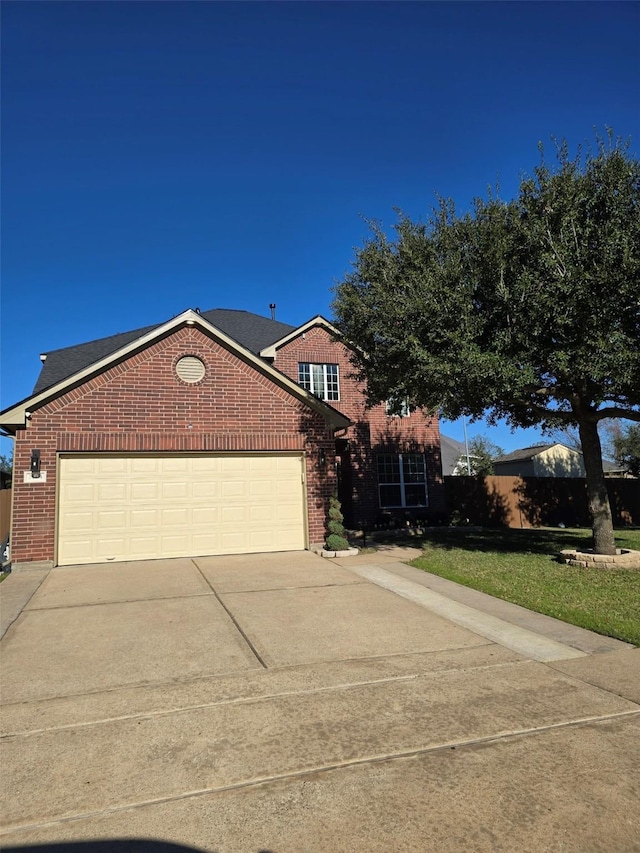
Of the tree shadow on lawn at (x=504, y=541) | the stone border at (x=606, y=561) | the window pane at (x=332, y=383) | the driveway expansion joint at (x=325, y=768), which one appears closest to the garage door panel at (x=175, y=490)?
the tree shadow on lawn at (x=504, y=541)

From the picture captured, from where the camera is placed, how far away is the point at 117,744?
3.81 meters

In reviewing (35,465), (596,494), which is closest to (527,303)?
(596,494)

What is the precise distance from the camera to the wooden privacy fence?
21.5 m

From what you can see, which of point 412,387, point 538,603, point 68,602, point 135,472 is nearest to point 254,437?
point 135,472

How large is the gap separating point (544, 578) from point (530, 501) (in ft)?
45.7

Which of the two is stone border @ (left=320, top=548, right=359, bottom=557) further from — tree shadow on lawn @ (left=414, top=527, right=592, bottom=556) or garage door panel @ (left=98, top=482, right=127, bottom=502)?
garage door panel @ (left=98, top=482, right=127, bottom=502)

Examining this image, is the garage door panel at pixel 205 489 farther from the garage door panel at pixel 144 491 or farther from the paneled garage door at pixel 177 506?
the garage door panel at pixel 144 491

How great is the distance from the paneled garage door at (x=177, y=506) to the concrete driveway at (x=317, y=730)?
398 centimetres

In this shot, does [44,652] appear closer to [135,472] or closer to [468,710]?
[468,710]

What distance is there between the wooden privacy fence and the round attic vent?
40.4 ft

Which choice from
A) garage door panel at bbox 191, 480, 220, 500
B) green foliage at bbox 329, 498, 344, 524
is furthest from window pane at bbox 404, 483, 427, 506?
garage door panel at bbox 191, 480, 220, 500

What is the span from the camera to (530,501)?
74.8ft

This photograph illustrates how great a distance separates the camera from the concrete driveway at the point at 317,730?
2871 mm

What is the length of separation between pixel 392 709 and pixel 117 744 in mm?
2079
